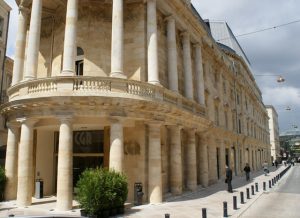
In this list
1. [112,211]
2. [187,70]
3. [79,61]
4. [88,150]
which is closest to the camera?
[112,211]

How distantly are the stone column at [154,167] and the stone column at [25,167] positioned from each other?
641 centimetres

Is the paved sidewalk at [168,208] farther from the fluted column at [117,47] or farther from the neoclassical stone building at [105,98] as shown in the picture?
the fluted column at [117,47]

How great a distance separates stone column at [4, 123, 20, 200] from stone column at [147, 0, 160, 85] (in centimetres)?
870

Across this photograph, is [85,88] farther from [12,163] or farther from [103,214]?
[12,163]

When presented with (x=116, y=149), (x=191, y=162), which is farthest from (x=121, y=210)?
(x=191, y=162)

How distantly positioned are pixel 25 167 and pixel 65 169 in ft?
8.90

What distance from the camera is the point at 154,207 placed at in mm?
16984

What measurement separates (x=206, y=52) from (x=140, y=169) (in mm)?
16668

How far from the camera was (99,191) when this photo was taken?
555 inches

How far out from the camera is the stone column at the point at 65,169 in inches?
615

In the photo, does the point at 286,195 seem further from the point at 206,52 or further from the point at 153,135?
the point at 206,52

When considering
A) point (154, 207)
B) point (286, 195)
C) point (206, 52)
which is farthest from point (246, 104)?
point (154, 207)

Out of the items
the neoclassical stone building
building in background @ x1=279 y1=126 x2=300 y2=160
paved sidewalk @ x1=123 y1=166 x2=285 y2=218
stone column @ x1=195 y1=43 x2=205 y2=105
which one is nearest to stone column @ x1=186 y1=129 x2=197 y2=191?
the neoclassical stone building

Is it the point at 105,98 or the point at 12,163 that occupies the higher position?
the point at 105,98
